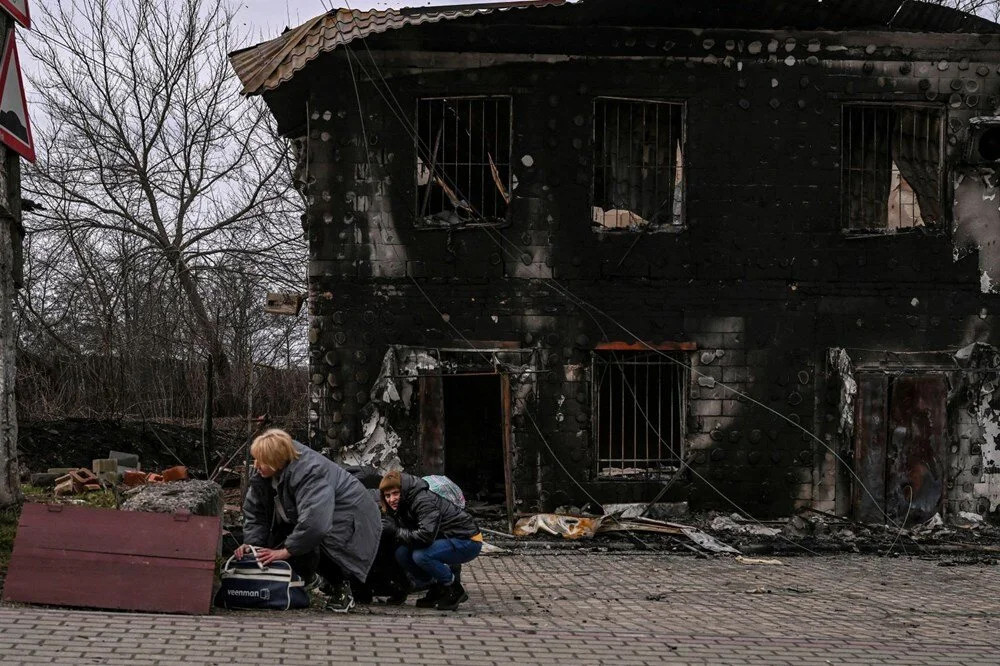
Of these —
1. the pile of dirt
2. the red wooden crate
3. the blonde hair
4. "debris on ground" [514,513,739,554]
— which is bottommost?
"debris on ground" [514,513,739,554]

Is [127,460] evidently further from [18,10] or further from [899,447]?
[899,447]

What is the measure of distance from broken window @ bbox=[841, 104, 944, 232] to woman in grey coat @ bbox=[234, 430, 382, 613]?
10.1 meters

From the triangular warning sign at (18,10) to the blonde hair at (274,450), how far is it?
4662 mm

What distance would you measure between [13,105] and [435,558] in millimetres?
5209

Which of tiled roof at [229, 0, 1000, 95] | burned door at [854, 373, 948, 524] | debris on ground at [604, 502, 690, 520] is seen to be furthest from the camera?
burned door at [854, 373, 948, 524]

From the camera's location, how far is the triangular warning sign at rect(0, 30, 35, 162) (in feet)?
31.2

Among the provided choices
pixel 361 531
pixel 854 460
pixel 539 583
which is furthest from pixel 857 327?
pixel 361 531

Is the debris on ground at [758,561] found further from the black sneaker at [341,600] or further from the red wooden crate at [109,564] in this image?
the red wooden crate at [109,564]

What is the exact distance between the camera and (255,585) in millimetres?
7699

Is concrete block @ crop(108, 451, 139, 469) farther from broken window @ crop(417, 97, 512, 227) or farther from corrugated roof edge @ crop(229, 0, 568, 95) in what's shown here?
corrugated roof edge @ crop(229, 0, 568, 95)

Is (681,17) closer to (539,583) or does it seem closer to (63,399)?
(539,583)

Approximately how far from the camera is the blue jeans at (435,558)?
8.57m

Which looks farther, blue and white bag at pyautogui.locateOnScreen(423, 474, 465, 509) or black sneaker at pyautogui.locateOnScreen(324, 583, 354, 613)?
blue and white bag at pyautogui.locateOnScreen(423, 474, 465, 509)

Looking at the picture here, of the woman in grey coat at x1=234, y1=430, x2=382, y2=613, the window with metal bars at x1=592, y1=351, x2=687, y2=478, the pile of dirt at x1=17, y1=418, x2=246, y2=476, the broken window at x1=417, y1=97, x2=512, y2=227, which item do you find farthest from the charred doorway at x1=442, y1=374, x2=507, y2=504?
the woman in grey coat at x1=234, y1=430, x2=382, y2=613
